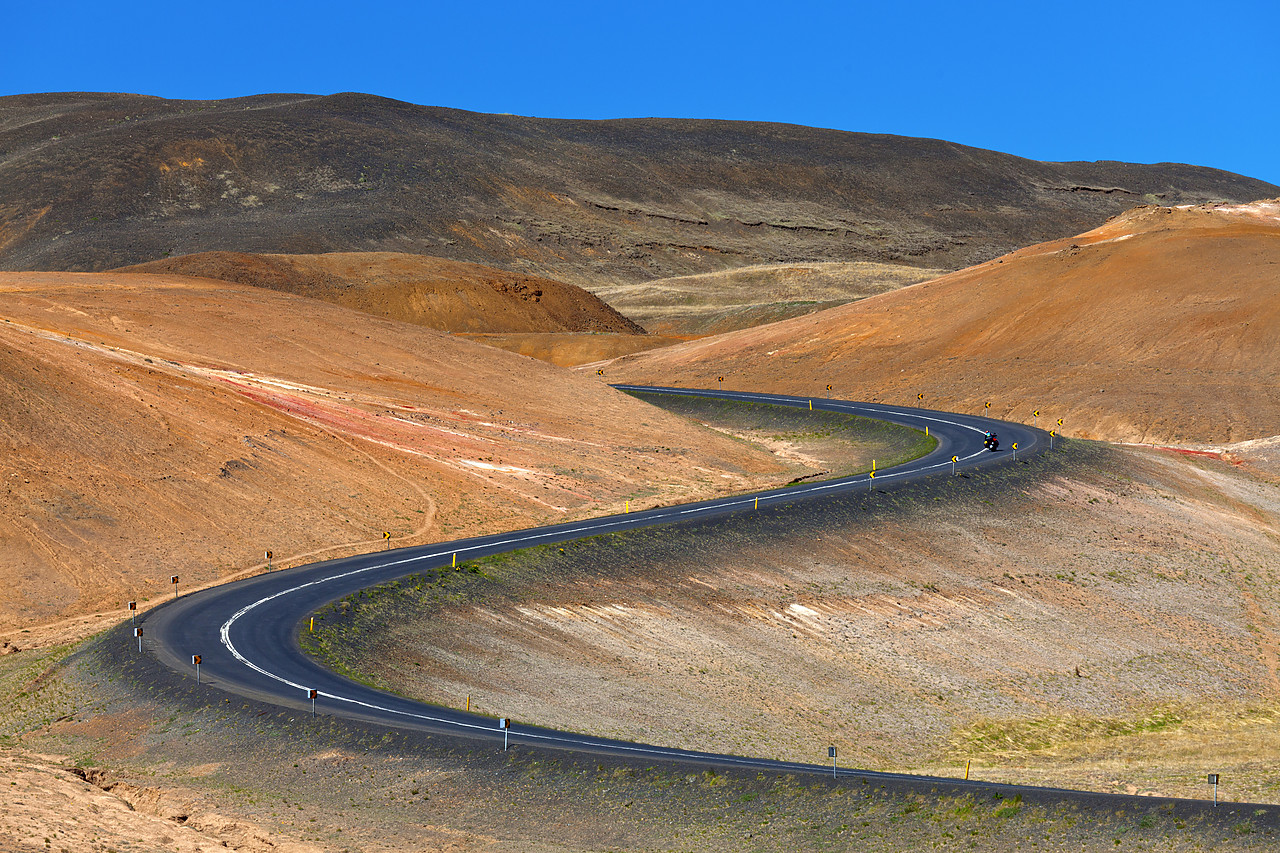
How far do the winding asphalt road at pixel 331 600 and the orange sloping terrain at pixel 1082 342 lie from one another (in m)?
18.6

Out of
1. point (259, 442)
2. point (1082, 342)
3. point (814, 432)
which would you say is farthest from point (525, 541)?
point (1082, 342)

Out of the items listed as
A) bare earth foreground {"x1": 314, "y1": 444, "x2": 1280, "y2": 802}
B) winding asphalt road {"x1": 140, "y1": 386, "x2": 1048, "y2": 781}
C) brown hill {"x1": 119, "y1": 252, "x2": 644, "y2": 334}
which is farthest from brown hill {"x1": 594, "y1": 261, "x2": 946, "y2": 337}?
bare earth foreground {"x1": 314, "y1": 444, "x2": 1280, "y2": 802}

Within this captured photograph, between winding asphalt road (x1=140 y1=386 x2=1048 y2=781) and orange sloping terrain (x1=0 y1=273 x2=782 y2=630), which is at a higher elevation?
orange sloping terrain (x1=0 y1=273 x2=782 y2=630)

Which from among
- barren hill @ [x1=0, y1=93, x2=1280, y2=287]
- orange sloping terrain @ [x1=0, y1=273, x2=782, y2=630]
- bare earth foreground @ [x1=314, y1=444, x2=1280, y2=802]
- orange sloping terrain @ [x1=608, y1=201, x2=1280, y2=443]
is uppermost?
barren hill @ [x1=0, y1=93, x2=1280, y2=287]

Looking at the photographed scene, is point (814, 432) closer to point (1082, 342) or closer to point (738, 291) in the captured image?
point (1082, 342)

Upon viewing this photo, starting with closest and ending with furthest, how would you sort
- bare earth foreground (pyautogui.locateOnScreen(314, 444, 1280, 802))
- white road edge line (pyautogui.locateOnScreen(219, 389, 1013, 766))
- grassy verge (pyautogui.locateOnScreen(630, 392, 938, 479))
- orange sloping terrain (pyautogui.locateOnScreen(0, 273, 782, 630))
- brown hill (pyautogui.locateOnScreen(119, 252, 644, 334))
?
white road edge line (pyautogui.locateOnScreen(219, 389, 1013, 766)) < bare earth foreground (pyautogui.locateOnScreen(314, 444, 1280, 802)) < orange sloping terrain (pyautogui.locateOnScreen(0, 273, 782, 630)) < grassy verge (pyautogui.locateOnScreen(630, 392, 938, 479)) < brown hill (pyautogui.locateOnScreen(119, 252, 644, 334))

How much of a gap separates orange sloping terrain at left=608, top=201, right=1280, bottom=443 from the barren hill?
219 ft

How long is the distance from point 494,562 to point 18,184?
144m

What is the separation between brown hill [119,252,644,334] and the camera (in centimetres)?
10081

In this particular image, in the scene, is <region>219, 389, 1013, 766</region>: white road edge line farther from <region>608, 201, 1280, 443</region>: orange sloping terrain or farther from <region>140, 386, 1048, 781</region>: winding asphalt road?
<region>608, 201, 1280, 443</region>: orange sloping terrain

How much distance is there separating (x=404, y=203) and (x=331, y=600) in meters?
136

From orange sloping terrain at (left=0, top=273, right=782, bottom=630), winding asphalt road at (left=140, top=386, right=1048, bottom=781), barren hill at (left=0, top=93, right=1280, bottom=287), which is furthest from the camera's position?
barren hill at (left=0, top=93, right=1280, bottom=287)

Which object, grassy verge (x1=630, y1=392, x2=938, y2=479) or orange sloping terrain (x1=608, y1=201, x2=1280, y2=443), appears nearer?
grassy verge (x1=630, y1=392, x2=938, y2=479)

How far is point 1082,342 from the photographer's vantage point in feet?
257
